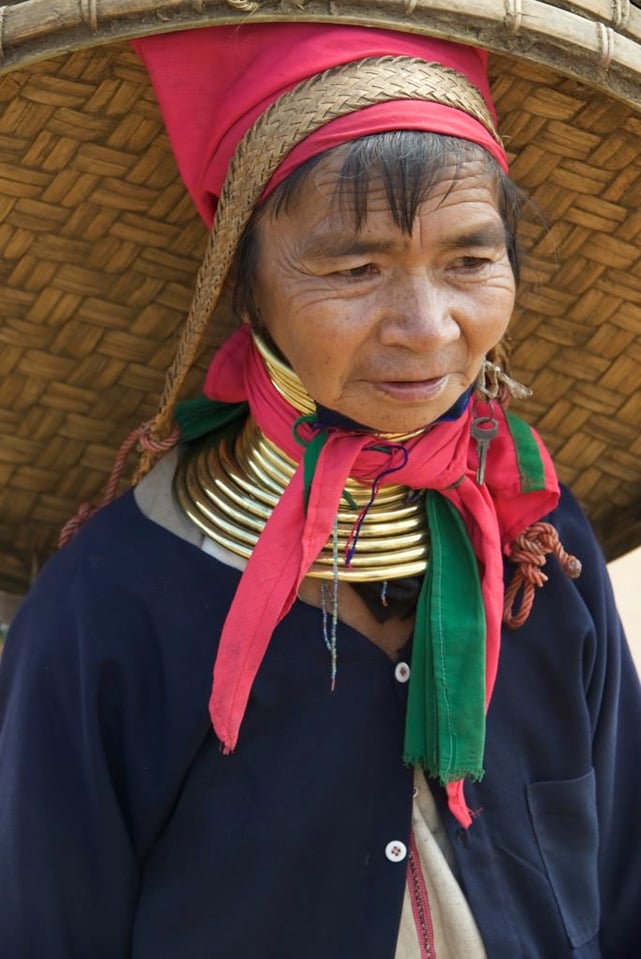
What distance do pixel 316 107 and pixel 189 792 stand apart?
3.01 feet

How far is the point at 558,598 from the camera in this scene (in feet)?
7.69

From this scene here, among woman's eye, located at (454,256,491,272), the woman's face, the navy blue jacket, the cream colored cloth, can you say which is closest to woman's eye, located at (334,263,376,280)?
the woman's face

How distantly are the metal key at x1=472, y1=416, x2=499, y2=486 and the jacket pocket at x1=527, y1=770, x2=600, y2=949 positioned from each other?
1.50ft

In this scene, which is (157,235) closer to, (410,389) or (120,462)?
(120,462)

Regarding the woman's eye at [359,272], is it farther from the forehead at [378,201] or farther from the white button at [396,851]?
the white button at [396,851]

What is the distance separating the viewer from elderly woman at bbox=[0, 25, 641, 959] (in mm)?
1967

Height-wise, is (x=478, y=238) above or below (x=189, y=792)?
above

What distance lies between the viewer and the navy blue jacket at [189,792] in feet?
6.97

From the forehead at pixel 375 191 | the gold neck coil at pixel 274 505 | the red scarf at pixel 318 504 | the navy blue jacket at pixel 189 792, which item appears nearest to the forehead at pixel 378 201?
the forehead at pixel 375 191

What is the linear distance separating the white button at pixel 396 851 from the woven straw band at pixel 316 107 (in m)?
0.80

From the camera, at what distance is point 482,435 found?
2.26 metres

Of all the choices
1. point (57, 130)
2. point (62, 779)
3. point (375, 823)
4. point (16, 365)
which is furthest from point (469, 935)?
point (57, 130)

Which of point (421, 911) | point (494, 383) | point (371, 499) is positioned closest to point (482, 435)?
point (494, 383)

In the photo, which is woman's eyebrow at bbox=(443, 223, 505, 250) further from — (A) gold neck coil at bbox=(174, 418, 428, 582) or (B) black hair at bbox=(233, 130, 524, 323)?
(A) gold neck coil at bbox=(174, 418, 428, 582)
